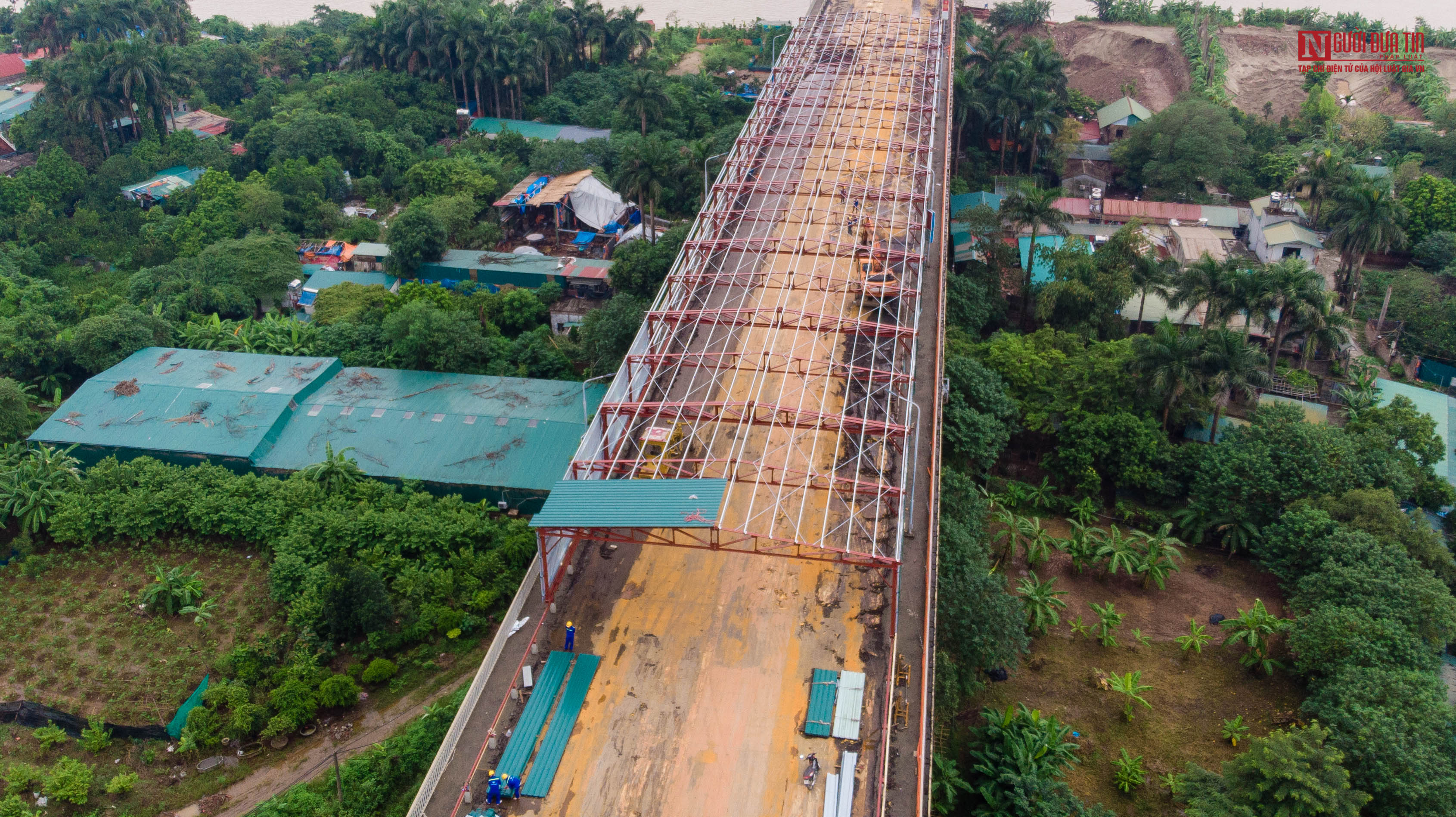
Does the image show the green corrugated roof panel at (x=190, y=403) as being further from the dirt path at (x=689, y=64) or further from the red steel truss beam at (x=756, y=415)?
the dirt path at (x=689, y=64)

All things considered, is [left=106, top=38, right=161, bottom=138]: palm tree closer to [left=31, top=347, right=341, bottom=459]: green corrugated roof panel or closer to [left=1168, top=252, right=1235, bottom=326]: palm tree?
[left=31, top=347, right=341, bottom=459]: green corrugated roof panel

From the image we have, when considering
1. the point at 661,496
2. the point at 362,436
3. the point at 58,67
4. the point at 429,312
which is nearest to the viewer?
the point at 661,496

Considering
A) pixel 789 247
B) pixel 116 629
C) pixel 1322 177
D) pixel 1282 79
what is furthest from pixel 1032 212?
pixel 1282 79

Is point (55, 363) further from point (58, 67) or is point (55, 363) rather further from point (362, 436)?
point (58, 67)

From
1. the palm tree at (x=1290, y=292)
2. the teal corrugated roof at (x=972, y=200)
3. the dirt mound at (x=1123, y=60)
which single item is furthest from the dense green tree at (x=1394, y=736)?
the dirt mound at (x=1123, y=60)

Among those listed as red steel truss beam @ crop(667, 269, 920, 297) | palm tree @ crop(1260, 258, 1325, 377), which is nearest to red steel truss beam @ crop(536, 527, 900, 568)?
red steel truss beam @ crop(667, 269, 920, 297)

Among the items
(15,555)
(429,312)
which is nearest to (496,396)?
(429,312)
